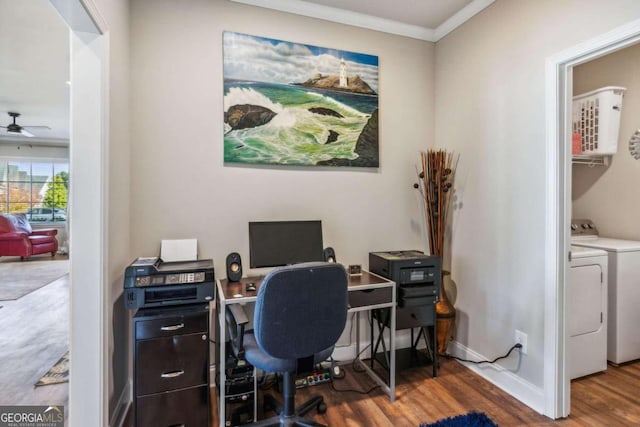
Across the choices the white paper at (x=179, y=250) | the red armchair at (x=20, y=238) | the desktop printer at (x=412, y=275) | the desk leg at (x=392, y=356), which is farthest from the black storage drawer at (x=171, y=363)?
A: the red armchair at (x=20, y=238)

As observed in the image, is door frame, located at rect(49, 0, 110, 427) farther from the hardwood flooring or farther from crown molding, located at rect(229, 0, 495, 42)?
crown molding, located at rect(229, 0, 495, 42)

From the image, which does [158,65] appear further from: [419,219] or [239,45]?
[419,219]

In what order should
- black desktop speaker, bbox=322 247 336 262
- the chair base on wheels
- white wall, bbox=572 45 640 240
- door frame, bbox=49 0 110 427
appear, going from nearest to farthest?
door frame, bbox=49 0 110 427 → the chair base on wheels → black desktop speaker, bbox=322 247 336 262 → white wall, bbox=572 45 640 240

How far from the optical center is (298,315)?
1439mm

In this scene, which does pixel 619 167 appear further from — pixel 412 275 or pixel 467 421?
pixel 467 421

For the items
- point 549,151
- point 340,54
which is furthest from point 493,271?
point 340,54

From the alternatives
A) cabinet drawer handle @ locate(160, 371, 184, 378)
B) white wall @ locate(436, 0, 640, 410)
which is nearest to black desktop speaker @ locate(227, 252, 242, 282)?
cabinet drawer handle @ locate(160, 371, 184, 378)

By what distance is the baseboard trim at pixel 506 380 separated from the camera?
1991mm

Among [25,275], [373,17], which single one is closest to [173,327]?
[373,17]

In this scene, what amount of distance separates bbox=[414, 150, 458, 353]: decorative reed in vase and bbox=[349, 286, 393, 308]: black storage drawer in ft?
2.26

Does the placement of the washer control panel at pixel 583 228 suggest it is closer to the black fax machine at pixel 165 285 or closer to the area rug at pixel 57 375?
the black fax machine at pixel 165 285

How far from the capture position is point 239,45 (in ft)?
7.48

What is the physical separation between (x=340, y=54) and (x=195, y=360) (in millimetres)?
2424

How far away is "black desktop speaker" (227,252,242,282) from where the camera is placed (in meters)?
2.11
